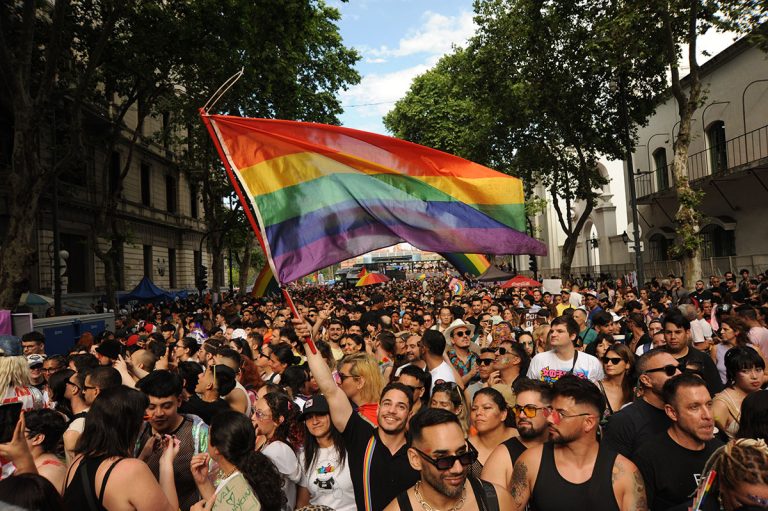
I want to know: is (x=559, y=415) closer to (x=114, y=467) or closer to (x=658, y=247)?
(x=114, y=467)

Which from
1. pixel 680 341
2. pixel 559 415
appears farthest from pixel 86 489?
pixel 680 341

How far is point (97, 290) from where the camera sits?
2800 cm

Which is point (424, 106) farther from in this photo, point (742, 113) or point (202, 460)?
point (202, 460)

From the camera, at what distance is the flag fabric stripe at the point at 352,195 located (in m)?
4.93

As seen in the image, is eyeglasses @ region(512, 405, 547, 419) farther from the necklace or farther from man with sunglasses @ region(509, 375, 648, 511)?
the necklace

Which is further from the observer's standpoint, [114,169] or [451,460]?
[114,169]

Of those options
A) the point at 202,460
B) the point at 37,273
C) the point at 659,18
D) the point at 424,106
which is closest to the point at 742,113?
the point at 659,18

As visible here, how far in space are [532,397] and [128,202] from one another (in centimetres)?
3086

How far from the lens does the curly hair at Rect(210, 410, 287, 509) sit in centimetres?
307

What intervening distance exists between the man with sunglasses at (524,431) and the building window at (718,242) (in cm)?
2090

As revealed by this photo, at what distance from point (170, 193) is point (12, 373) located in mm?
36075

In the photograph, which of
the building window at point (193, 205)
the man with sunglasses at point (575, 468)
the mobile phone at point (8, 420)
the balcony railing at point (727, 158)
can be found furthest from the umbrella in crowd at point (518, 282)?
the building window at point (193, 205)

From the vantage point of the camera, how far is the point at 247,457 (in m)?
3.21

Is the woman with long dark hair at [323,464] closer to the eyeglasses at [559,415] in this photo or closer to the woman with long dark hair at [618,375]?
the eyeglasses at [559,415]
